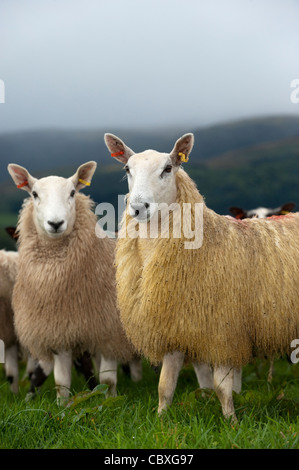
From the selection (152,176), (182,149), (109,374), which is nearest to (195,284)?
(152,176)

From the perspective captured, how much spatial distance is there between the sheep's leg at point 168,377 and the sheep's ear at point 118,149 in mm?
1446

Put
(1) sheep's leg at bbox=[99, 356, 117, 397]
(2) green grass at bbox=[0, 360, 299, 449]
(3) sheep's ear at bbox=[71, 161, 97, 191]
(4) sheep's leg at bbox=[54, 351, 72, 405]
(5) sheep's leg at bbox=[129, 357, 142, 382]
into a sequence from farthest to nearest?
(5) sheep's leg at bbox=[129, 357, 142, 382], (1) sheep's leg at bbox=[99, 356, 117, 397], (3) sheep's ear at bbox=[71, 161, 97, 191], (4) sheep's leg at bbox=[54, 351, 72, 405], (2) green grass at bbox=[0, 360, 299, 449]

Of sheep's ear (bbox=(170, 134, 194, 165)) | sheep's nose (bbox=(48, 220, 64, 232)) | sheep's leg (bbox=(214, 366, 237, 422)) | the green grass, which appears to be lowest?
the green grass

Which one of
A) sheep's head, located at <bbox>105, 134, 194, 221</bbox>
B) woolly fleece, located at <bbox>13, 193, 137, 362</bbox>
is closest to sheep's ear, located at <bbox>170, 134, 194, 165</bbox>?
sheep's head, located at <bbox>105, 134, 194, 221</bbox>

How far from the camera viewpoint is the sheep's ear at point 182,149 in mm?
3998

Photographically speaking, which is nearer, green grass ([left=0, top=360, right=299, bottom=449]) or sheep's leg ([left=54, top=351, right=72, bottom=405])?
green grass ([left=0, top=360, right=299, bottom=449])

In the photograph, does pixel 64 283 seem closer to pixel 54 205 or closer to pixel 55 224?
pixel 55 224

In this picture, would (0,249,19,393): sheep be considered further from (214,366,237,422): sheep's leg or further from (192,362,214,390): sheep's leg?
(214,366,237,422): sheep's leg

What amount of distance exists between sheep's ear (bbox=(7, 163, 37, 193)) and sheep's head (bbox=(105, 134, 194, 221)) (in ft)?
4.13

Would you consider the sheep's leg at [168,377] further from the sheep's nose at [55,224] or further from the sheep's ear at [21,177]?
the sheep's ear at [21,177]

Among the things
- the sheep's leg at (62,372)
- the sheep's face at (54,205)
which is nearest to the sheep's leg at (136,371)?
the sheep's leg at (62,372)

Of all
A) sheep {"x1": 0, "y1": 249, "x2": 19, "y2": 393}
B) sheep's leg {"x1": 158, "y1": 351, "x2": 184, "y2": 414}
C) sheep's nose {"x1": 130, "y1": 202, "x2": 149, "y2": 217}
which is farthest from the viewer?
sheep {"x1": 0, "y1": 249, "x2": 19, "y2": 393}

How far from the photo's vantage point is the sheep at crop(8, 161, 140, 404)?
4.96 metres
